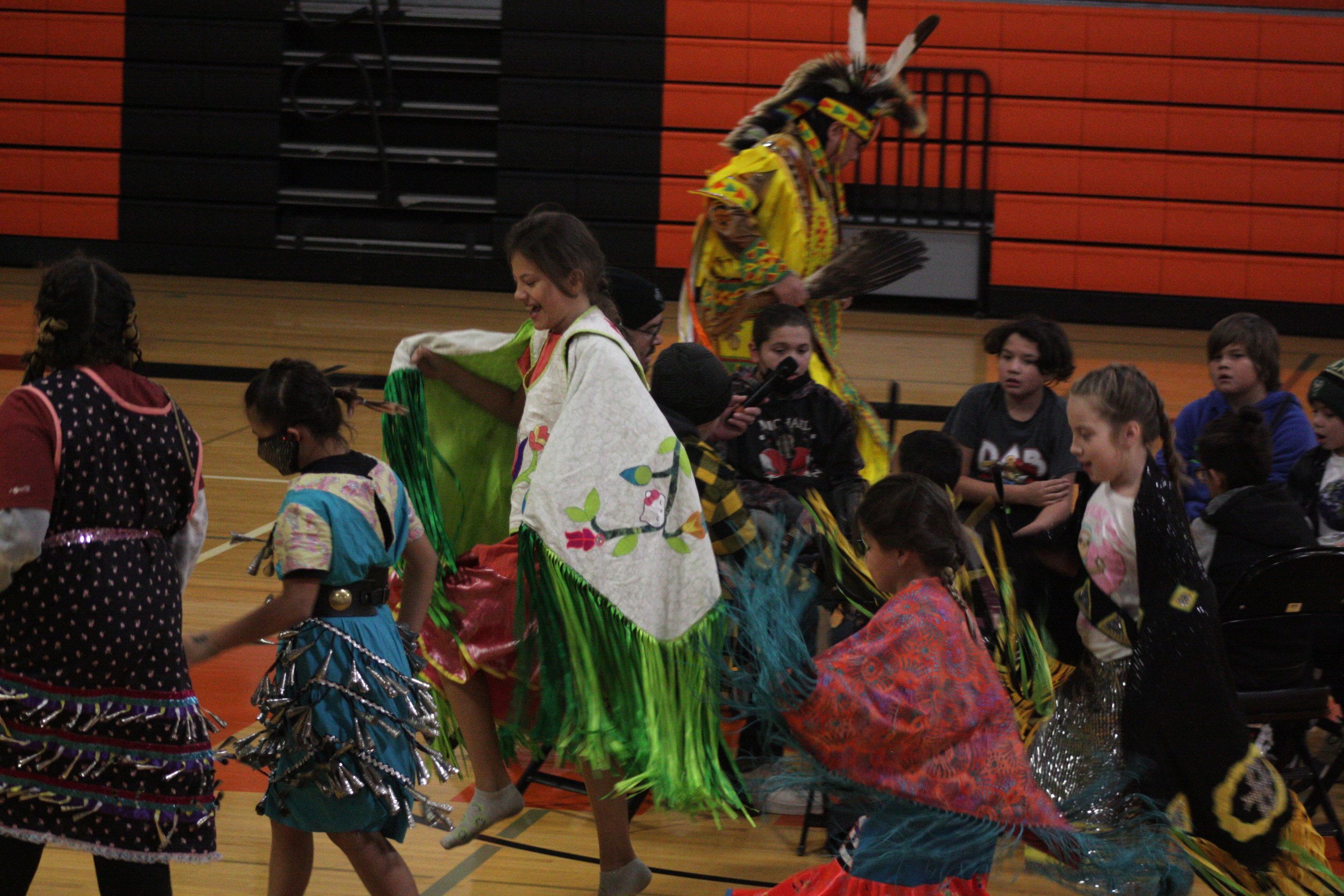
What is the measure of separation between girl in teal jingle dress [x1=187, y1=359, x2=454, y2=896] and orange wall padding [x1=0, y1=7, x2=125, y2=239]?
9472 millimetres

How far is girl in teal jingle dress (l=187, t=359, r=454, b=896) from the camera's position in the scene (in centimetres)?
207

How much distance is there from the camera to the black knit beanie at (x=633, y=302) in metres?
2.97

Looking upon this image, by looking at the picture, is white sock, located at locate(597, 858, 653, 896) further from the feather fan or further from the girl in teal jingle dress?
the feather fan

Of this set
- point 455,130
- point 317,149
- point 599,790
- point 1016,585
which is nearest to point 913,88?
point 455,130

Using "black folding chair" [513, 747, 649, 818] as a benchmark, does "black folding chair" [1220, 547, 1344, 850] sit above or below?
above

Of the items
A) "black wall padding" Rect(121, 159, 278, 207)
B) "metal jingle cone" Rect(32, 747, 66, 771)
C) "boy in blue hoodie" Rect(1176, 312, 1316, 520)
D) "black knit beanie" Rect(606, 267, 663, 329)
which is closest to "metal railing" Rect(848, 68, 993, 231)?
"black wall padding" Rect(121, 159, 278, 207)

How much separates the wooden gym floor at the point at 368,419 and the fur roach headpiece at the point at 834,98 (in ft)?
6.05

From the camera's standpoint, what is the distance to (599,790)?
2441 mm

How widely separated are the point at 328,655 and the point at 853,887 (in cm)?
81

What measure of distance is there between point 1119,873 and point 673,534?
2.74 ft

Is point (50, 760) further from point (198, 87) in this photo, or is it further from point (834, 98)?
point (198, 87)

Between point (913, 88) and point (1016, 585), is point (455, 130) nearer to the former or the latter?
point (913, 88)

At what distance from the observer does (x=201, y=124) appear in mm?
10617

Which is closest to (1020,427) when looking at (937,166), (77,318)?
(77,318)
